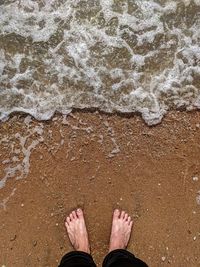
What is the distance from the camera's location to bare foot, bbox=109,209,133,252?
325 centimetres

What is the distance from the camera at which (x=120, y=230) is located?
128 inches

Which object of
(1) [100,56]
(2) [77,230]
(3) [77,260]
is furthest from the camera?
(1) [100,56]

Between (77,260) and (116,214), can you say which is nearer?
(77,260)

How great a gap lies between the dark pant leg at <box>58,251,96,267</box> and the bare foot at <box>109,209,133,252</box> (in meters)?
0.22

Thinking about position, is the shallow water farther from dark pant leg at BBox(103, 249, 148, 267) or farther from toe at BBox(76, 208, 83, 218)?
dark pant leg at BBox(103, 249, 148, 267)

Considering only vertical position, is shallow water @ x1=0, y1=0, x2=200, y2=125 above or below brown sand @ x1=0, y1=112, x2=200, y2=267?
above

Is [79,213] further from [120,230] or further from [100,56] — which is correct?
[100,56]

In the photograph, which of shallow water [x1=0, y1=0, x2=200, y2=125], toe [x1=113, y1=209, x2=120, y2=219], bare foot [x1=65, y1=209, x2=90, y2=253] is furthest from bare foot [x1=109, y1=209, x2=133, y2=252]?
shallow water [x1=0, y1=0, x2=200, y2=125]

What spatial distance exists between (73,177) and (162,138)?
0.73 m

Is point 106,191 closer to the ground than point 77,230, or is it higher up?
higher up

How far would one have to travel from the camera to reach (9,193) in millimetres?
3312

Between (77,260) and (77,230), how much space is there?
0.81 feet

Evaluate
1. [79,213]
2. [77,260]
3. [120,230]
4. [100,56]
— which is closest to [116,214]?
[120,230]

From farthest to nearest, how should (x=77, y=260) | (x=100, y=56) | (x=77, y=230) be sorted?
1. (x=100, y=56)
2. (x=77, y=230)
3. (x=77, y=260)
